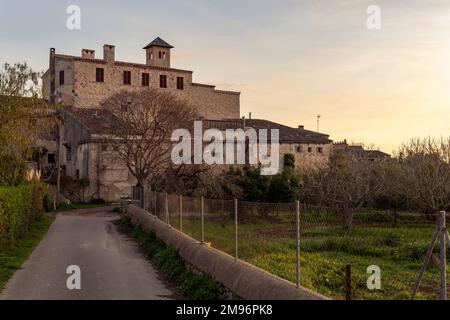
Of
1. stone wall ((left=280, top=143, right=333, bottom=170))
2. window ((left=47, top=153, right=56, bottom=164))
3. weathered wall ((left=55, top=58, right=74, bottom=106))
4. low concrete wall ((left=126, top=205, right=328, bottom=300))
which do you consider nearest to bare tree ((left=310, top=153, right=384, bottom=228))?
low concrete wall ((left=126, top=205, right=328, bottom=300))

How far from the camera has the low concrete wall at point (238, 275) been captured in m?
7.91

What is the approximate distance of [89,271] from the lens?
13797 mm

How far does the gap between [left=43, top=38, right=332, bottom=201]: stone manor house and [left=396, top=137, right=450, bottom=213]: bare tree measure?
2148cm

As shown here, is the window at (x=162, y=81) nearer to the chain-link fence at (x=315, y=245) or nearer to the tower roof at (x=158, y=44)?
the tower roof at (x=158, y=44)

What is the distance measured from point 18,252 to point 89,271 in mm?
4467

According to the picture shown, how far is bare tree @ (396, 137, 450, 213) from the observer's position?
27.3m

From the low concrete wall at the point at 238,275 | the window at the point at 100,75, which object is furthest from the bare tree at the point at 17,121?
the window at the point at 100,75

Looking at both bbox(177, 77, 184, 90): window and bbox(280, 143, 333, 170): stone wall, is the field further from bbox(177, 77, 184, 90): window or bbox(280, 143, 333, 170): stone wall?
bbox(177, 77, 184, 90): window

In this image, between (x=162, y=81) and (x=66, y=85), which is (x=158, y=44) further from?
(x=66, y=85)

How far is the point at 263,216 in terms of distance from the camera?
574 inches

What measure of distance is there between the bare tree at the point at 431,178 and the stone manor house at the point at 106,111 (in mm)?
21481

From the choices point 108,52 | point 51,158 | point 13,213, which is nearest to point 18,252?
point 13,213

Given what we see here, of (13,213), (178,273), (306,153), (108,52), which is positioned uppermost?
(108,52)
